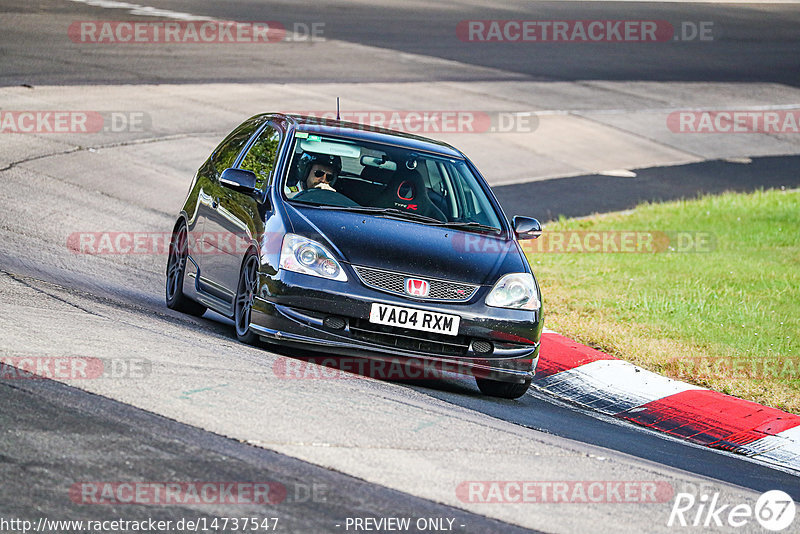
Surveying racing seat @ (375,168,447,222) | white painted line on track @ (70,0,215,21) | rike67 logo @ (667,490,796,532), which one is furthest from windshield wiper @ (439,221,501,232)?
white painted line on track @ (70,0,215,21)

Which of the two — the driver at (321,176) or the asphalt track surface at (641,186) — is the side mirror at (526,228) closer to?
the driver at (321,176)

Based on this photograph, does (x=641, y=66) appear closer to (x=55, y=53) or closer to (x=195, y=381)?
(x=55, y=53)

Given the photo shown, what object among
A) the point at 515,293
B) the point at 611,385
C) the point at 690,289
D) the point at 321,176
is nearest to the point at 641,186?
the point at 690,289

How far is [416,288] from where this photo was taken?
25.6ft

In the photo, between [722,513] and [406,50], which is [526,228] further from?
[406,50]

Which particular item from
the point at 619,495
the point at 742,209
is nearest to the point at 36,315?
the point at 619,495

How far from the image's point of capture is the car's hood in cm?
788

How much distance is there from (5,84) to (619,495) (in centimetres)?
1548

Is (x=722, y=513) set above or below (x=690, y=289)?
above

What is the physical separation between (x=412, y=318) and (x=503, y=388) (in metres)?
1.03

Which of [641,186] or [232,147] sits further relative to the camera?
[641,186]

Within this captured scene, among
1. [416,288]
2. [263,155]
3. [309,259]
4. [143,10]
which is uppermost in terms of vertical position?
[143,10]

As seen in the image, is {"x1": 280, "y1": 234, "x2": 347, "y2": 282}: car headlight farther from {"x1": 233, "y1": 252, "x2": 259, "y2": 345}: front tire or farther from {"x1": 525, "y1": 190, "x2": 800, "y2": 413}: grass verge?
{"x1": 525, "y1": 190, "x2": 800, "y2": 413}: grass verge

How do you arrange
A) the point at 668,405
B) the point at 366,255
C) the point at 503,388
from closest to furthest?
1. the point at 366,255
2. the point at 503,388
3. the point at 668,405
